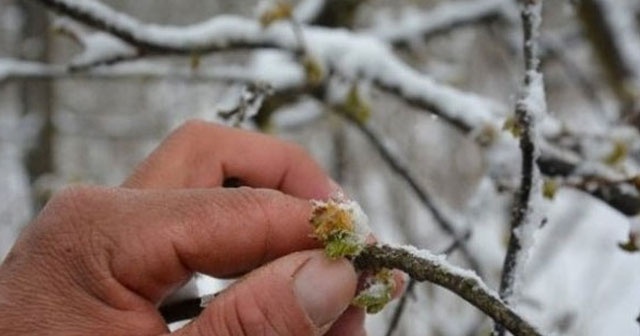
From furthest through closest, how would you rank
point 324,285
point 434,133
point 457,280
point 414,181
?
point 434,133 < point 414,181 < point 324,285 < point 457,280

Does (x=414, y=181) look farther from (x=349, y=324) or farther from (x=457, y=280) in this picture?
(x=457, y=280)

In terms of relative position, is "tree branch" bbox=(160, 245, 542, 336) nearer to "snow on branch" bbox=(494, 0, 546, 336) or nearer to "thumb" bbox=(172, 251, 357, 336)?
"thumb" bbox=(172, 251, 357, 336)

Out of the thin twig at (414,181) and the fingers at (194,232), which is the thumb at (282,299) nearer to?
the fingers at (194,232)

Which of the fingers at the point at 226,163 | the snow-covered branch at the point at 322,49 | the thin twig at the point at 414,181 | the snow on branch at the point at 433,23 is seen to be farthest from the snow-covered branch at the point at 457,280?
the snow on branch at the point at 433,23

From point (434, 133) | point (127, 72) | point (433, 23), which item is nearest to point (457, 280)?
point (127, 72)

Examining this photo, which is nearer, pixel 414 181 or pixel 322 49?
pixel 414 181

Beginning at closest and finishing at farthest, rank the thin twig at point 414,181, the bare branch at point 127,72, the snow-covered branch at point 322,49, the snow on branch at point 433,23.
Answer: the snow-covered branch at point 322,49, the thin twig at point 414,181, the bare branch at point 127,72, the snow on branch at point 433,23
